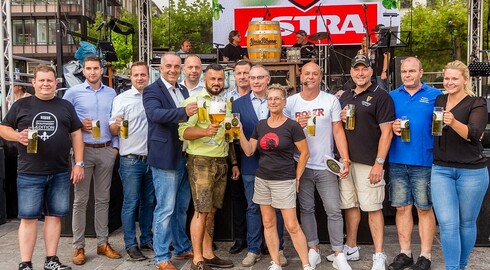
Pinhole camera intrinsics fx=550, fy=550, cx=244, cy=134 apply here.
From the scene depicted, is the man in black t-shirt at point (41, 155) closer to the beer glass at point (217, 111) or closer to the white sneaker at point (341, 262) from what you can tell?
the beer glass at point (217, 111)

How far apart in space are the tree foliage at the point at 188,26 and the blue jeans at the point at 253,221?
19221mm

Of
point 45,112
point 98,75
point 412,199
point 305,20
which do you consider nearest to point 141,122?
point 98,75

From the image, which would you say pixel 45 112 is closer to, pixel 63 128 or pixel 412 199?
pixel 63 128

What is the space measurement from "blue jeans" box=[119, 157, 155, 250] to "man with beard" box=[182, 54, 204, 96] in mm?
905

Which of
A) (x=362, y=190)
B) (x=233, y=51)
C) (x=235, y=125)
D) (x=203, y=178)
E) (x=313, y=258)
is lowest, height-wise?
(x=313, y=258)

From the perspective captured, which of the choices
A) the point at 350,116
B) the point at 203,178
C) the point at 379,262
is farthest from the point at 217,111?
the point at 379,262

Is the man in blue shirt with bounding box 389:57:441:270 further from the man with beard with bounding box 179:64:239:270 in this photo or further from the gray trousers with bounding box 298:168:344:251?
the man with beard with bounding box 179:64:239:270

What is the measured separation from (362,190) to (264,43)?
4541 mm

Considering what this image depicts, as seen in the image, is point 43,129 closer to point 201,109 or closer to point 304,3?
point 201,109

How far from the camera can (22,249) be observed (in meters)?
4.83

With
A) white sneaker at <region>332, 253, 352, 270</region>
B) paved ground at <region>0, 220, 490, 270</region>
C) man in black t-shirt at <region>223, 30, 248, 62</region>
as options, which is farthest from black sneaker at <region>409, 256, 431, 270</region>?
man in black t-shirt at <region>223, 30, 248, 62</region>

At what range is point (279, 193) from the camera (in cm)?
466

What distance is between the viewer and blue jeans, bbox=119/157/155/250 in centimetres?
539

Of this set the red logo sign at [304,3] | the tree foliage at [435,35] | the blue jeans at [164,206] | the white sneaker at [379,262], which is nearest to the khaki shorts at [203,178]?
the blue jeans at [164,206]
